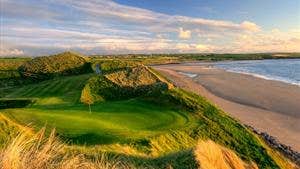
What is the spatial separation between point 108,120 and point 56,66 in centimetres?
2946

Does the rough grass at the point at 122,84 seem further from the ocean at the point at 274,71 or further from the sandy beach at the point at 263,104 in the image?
the ocean at the point at 274,71

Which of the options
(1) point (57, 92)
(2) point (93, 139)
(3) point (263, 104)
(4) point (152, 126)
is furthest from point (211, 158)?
(3) point (263, 104)

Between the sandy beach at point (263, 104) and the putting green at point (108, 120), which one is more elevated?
the putting green at point (108, 120)

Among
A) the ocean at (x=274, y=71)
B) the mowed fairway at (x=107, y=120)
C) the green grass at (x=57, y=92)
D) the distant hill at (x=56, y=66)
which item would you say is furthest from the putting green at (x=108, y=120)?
the ocean at (x=274, y=71)

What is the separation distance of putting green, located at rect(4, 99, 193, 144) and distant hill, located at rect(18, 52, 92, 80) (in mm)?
23099

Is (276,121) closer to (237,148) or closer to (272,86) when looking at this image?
(237,148)

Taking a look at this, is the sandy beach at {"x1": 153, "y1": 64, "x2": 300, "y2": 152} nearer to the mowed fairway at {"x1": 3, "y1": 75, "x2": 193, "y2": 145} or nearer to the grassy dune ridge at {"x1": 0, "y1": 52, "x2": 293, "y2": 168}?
the grassy dune ridge at {"x1": 0, "y1": 52, "x2": 293, "y2": 168}

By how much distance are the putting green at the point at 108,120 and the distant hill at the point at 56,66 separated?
23099 millimetres

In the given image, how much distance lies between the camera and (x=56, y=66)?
164ft

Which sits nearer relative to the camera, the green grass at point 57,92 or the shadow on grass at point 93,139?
the shadow on grass at point 93,139

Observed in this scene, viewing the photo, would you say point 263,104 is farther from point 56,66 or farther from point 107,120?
point 107,120

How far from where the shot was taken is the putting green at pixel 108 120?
18312mm

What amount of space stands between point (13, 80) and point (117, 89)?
2220 cm

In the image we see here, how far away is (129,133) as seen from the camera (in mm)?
18984
